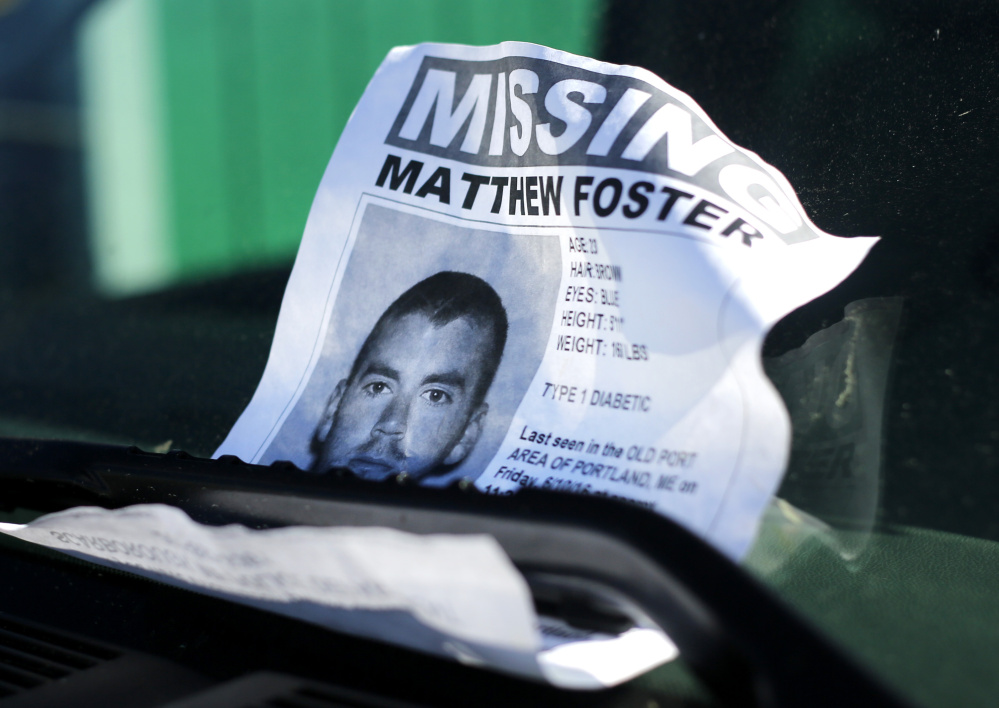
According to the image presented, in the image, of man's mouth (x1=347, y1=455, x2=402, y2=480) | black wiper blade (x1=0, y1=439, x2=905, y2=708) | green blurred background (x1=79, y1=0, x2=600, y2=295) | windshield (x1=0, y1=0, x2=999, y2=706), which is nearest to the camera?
black wiper blade (x1=0, y1=439, x2=905, y2=708)

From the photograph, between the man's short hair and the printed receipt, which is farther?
the man's short hair

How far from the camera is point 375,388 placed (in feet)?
1.70

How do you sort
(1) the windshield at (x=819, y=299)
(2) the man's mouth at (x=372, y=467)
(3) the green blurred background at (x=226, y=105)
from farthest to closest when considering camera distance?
(3) the green blurred background at (x=226, y=105) < (2) the man's mouth at (x=372, y=467) < (1) the windshield at (x=819, y=299)

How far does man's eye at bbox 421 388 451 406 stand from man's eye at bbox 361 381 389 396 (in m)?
0.03

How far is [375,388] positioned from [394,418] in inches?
1.3

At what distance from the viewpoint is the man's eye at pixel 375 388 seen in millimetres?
515

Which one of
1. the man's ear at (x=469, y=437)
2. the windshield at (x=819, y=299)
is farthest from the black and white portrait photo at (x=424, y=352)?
the windshield at (x=819, y=299)

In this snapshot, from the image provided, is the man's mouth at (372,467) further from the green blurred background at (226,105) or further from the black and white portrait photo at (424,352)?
the green blurred background at (226,105)

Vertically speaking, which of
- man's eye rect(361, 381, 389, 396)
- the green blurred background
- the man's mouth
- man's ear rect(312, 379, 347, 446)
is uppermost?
the green blurred background

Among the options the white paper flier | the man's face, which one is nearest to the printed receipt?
the white paper flier

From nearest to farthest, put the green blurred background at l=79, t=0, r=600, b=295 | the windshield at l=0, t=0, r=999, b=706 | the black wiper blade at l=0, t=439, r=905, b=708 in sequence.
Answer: the black wiper blade at l=0, t=439, r=905, b=708
the windshield at l=0, t=0, r=999, b=706
the green blurred background at l=79, t=0, r=600, b=295

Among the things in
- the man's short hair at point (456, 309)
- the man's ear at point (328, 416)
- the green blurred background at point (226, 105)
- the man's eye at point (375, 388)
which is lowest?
the man's ear at point (328, 416)

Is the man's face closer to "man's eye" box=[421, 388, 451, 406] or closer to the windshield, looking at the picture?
"man's eye" box=[421, 388, 451, 406]

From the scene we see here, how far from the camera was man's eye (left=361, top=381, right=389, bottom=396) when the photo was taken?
51 centimetres
